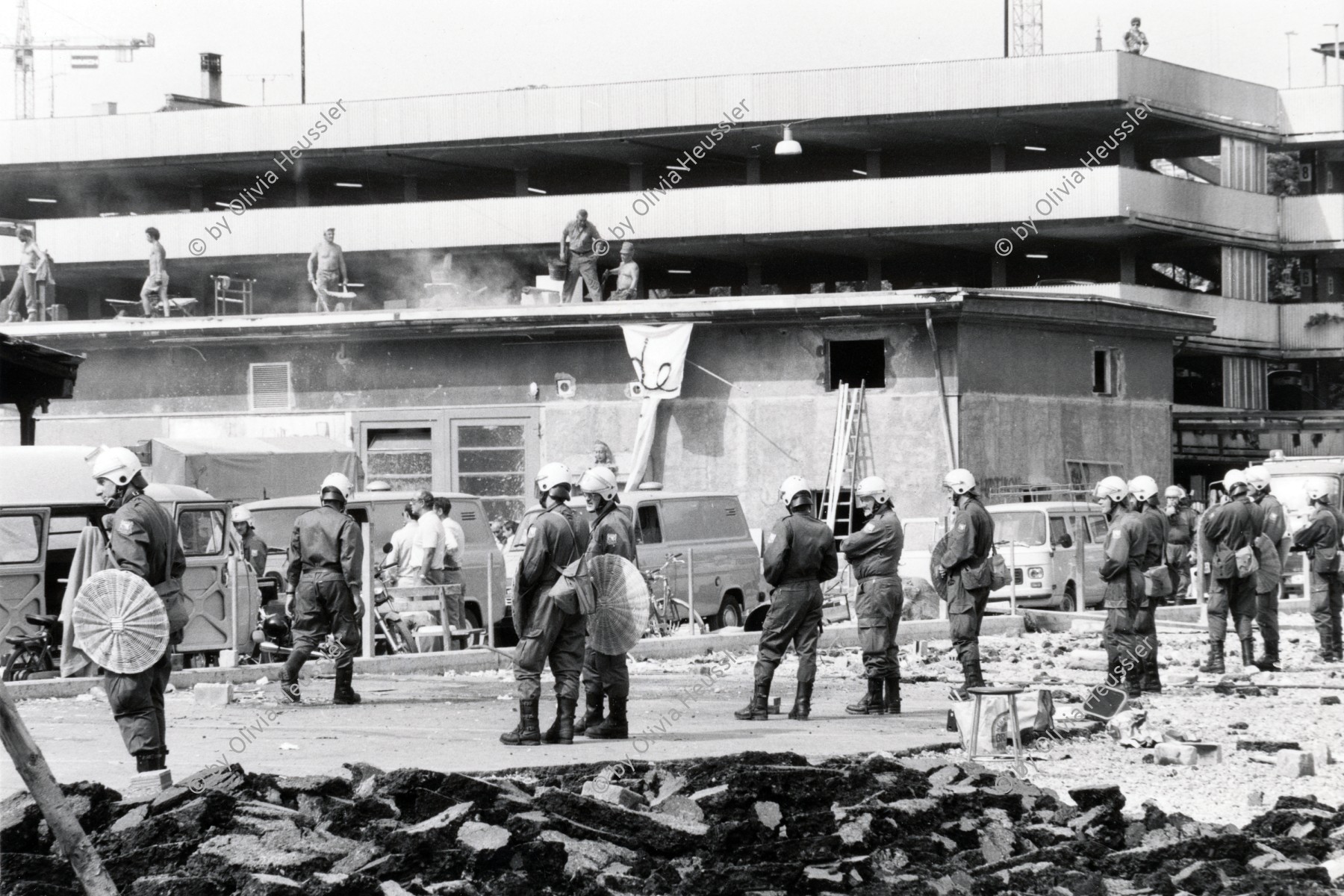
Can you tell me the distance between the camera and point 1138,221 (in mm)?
41281

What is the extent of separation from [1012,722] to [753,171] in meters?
34.6

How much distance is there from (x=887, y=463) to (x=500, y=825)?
900 inches

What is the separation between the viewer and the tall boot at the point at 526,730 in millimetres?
12305

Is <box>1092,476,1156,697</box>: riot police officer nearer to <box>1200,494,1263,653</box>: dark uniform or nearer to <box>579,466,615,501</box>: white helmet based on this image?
<box>1200,494,1263,653</box>: dark uniform

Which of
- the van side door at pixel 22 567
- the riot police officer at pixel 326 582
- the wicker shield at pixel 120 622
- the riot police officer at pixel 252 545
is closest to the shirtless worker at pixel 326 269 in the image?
the riot police officer at pixel 252 545

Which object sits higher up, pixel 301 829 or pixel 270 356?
pixel 270 356

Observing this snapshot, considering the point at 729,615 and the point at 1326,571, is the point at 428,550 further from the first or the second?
the point at 1326,571

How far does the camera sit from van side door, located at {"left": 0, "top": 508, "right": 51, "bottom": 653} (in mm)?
16625

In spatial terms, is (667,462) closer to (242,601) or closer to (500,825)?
(242,601)

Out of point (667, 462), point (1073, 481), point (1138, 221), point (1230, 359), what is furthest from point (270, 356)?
point (1230, 359)

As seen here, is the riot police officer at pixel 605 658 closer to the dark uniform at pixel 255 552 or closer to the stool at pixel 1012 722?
the stool at pixel 1012 722

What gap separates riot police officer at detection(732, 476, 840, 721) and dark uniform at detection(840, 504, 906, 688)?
500mm

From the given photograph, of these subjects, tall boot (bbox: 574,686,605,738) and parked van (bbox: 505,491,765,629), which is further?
parked van (bbox: 505,491,765,629)

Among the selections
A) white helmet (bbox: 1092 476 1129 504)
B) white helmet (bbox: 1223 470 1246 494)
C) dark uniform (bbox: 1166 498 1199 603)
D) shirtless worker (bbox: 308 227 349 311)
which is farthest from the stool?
shirtless worker (bbox: 308 227 349 311)
